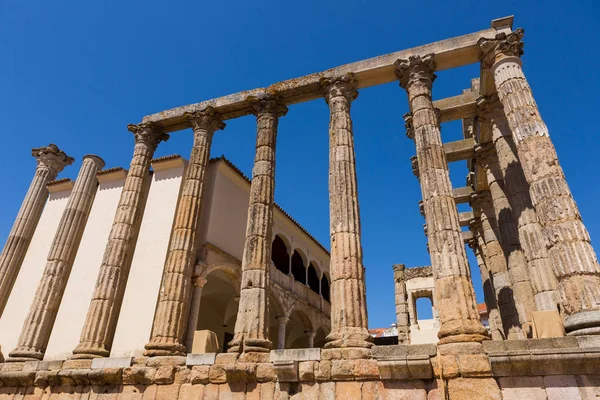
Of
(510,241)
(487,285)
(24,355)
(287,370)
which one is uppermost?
(510,241)

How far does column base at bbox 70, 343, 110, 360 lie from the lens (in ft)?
31.6

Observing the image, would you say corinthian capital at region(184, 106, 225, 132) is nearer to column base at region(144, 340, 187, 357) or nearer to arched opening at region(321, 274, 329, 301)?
column base at region(144, 340, 187, 357)

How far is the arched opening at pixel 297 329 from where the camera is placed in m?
18.8

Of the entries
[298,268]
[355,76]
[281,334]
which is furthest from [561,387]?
[298,268]

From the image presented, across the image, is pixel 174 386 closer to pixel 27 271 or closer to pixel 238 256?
pixel 238 256

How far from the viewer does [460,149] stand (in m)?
14.5

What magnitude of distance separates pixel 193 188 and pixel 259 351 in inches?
209

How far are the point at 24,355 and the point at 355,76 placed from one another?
12.0m

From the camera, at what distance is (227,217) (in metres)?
14.4

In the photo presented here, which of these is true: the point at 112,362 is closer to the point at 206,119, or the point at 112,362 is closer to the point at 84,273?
the point at 84,273

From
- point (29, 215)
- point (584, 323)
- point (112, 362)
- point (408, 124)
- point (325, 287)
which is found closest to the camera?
point (584, 323)

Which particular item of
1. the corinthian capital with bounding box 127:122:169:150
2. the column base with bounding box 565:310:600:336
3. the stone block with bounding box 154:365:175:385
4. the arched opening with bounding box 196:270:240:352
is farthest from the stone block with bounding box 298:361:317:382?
the corinthian capital with bounding box 127:122:169:150

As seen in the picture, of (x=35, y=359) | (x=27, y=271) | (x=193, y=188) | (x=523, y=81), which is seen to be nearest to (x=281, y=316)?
(x=193, y=188)

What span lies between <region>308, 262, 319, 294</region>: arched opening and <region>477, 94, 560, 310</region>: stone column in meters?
11.2
